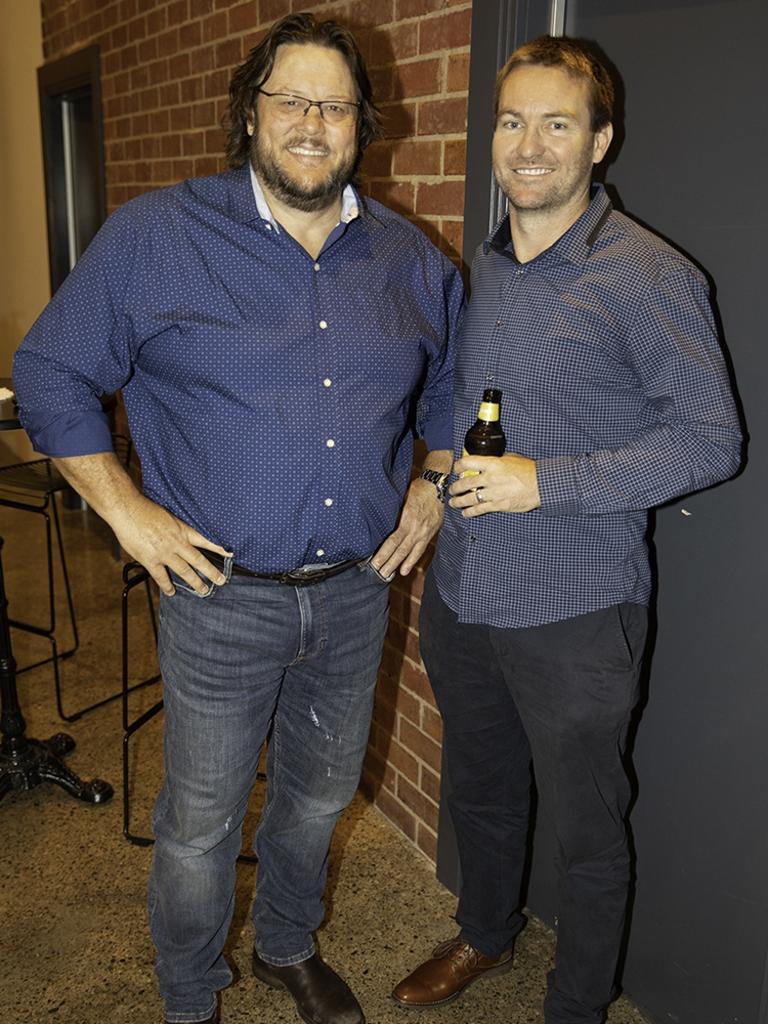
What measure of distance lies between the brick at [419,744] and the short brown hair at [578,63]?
1602 mm

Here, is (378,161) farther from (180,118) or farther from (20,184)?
(20,184)

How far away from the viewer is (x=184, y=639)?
5.91 ft

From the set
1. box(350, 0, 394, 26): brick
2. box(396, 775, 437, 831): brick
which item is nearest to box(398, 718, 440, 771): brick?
box(396, 775, 437, 831): brick

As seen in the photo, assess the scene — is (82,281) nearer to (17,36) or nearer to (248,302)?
(248,302)

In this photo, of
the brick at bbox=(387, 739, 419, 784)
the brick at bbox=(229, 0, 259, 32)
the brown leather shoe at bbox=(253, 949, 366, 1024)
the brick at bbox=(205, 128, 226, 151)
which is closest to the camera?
the brown leather shoe at bbox=(253, 949, 366, 1024)

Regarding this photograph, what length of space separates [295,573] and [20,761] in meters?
1.59

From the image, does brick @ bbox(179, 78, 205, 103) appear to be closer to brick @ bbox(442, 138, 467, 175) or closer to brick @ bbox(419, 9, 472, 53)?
brick @ bbox(419, 9, 472, 53)

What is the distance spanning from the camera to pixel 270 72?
1735 mm

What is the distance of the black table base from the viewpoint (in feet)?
9.45

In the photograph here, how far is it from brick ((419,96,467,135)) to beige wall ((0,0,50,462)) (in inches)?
160

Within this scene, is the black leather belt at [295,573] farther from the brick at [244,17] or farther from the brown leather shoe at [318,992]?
the brick at [244,17]

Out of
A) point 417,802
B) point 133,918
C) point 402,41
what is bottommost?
point 133,918

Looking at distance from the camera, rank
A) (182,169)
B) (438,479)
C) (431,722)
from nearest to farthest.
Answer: (438,479) < (431,722) < (182,169)

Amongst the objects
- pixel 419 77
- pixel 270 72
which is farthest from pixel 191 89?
pixel 270 72
